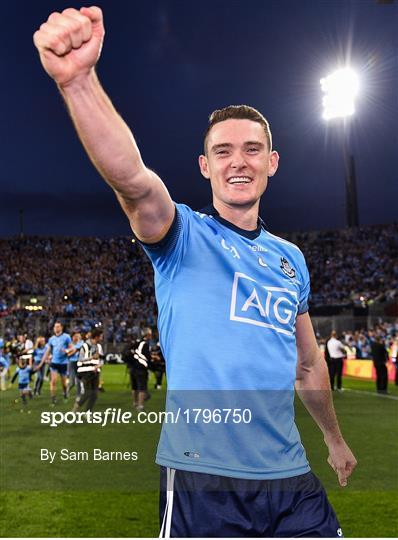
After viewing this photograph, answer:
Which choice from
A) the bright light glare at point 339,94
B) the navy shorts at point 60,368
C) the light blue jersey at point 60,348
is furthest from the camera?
the bright light glare at point 339,94

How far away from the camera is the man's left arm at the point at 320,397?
3.01m

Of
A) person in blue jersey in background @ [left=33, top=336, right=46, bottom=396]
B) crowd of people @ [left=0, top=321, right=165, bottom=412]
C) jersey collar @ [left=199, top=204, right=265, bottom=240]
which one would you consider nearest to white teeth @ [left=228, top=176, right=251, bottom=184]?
jersey collar @ [left=199, top=204, right=265, bottom=240]

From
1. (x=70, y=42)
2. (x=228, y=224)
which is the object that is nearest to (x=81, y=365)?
(x=228, y=224)

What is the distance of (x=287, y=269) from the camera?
268cm

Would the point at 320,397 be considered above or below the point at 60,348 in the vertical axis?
below

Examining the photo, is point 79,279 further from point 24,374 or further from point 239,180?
point 239,180

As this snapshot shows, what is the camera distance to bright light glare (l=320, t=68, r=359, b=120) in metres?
20.7

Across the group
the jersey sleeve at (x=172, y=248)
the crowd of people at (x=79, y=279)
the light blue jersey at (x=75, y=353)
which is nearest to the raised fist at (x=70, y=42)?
the jersey sleeve at (x=172, y=248)

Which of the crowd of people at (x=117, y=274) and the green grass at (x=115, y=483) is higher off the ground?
the crowd of people at (x=117, y=274)

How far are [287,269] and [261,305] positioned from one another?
35 cm

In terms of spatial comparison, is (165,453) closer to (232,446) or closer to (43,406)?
(232,446)

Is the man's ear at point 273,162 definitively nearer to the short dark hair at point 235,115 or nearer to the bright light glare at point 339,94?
the short dark hair at point 235,115

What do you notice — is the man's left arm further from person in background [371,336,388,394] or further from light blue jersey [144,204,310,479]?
person in background [371,336,388,394]

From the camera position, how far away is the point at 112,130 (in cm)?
192
